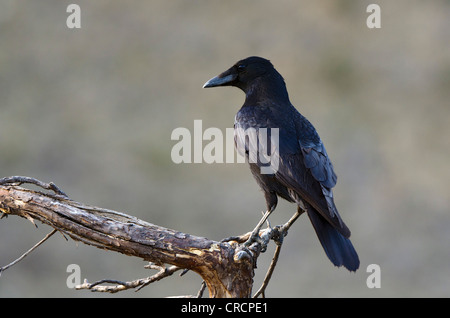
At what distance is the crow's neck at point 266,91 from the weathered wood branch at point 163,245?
195 centimetres

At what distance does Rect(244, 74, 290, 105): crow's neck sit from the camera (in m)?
4.99

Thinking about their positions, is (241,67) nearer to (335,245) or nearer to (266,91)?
(266,91)

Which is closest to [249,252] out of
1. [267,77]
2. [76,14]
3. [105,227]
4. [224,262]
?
[224,262]

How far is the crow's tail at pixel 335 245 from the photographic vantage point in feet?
12.3

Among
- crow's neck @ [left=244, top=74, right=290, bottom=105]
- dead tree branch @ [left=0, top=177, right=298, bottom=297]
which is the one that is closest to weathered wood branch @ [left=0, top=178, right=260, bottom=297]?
dead tree branch @ [left=0, top=177, right=298, bottom=297]

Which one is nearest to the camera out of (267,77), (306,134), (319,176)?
(319,176)

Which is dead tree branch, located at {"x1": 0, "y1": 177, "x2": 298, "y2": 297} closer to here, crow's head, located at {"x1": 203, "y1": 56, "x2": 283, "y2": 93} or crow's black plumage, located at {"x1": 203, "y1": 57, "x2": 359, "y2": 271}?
crow's black plumage, located at {"x1": 203, "y1": 57, "x2": 359, "y2": 271}

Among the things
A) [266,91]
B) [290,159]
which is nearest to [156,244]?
[290,159]

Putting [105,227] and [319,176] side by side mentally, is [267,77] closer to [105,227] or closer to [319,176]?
[319,176]

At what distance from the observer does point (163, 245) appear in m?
3.16

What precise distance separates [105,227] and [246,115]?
1804 mm

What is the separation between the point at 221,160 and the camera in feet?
41.9

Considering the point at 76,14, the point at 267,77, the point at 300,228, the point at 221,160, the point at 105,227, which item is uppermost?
the point at 76,14

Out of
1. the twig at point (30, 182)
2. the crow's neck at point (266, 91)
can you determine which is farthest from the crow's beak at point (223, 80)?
the twig at point (30, 182)
